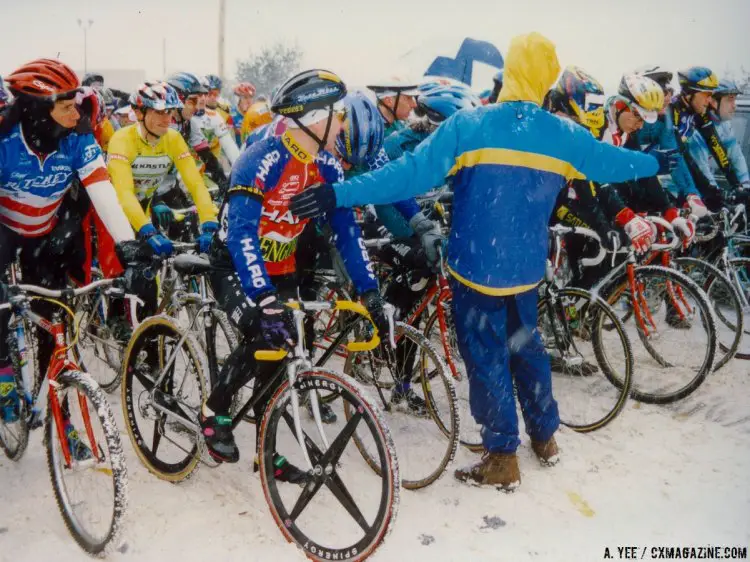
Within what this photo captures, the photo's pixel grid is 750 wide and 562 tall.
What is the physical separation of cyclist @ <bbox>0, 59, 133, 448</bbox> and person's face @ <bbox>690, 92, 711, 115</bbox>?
17.8ft

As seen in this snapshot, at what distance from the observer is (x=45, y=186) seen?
3539 millimetres

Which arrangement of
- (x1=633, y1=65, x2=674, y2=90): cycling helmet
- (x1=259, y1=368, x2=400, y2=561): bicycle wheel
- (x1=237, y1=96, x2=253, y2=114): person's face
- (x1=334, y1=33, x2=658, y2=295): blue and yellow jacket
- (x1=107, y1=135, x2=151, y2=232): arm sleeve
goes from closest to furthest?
(x1=259, y1=368, x2=400, y2=561): bicycle wheel, (x1=334, y1=33, x2=658, y2=295): blue and yellow jacket, (x1=107, y1=135, x2=151, y2=232): arm sleeve, (x1=633, y1=65, x2=674, y2=90): cycling helmet, (x1=237, y1=96, x2=253, y2=114): person's face

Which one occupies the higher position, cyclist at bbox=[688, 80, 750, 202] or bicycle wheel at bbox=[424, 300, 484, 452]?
cyclist at bbox=[688, 80, 750, 202]

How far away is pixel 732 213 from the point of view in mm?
5969

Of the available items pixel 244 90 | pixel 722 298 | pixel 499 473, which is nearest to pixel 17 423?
pixel 499 473

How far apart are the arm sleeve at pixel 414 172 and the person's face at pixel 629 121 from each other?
2491 millimetres

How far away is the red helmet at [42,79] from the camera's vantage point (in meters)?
3.20

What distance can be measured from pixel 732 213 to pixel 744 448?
9.03 feet

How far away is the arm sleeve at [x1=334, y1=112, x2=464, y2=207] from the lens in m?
3.06

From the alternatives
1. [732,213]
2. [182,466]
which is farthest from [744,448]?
[182,466]

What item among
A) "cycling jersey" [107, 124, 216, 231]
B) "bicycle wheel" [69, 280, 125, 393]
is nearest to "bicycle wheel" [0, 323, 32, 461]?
"bicycle wheel" [69, 280, 125, 393]

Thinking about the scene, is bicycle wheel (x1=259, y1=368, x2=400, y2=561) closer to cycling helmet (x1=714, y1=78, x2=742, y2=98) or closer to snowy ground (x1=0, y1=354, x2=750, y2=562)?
snowy ground (x1=0, y1=354, x2=750, y2=562)

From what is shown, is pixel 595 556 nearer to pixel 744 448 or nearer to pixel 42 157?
pixel 744 448

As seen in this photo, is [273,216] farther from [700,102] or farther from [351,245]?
[700,102]
